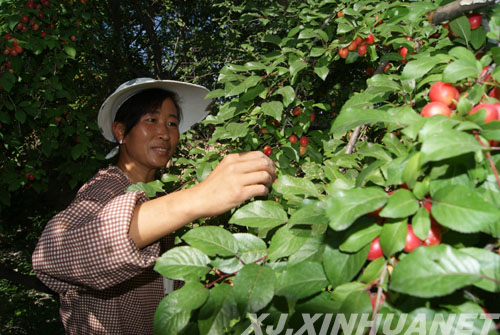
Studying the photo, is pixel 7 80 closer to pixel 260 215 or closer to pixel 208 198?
pixel 208 198

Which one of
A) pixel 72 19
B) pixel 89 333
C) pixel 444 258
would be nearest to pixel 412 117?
pixel 444 258

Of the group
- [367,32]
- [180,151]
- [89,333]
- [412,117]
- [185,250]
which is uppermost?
[367,32]

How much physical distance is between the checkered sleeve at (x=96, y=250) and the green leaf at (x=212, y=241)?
304 mm

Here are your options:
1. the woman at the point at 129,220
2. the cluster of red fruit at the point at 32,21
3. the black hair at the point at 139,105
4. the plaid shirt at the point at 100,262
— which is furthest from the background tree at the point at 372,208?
the cluster of red fruit at the point at 32,21

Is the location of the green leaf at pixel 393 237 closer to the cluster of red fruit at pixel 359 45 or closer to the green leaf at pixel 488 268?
the green leaf at pixel 488 268

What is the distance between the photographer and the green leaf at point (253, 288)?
54 centimetres

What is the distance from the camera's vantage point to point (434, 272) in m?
0.43

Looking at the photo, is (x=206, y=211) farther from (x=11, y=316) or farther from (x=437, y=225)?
(x=11, y=316)

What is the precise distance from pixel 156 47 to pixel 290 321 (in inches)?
206

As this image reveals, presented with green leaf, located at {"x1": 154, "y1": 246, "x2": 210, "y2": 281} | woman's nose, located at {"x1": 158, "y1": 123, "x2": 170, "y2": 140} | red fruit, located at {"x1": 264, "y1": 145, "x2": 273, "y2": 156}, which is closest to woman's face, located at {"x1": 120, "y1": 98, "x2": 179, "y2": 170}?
woman's nose, located at {"x1": 158, "y1": 123, "x2": 170, "y2": 140}

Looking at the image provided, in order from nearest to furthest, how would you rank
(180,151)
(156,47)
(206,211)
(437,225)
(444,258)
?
(444,258)
(437,225)
(206,211)
(180,151)
(156,47)

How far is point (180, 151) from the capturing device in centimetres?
357

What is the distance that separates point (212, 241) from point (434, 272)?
40cm

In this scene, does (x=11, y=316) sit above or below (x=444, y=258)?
below
